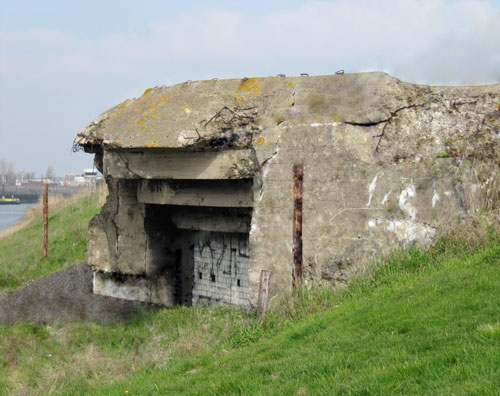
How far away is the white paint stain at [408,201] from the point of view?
5.81 metres

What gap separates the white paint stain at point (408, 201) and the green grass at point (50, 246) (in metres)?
6.57

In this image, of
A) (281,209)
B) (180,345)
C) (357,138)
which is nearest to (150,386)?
(180,345)

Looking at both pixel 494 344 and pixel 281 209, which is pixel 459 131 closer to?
pixel 281 209

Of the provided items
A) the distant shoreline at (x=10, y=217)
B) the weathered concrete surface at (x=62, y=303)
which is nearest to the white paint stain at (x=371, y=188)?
the weathered concrete surface at (x=62, y=303)

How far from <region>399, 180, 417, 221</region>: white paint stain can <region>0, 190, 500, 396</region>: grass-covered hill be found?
0.40 m

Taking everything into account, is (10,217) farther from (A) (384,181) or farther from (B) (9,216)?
(A) (384,181)

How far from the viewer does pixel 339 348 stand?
3859 mm

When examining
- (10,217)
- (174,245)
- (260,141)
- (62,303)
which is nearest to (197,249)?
(174,245)

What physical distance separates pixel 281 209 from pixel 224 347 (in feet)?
5.44

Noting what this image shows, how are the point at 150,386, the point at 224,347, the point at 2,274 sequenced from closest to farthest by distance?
the point at 150,386 → the point at 224,347 → the point at 2,274

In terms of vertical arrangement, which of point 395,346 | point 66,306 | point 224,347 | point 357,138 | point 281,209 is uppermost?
point 357,138

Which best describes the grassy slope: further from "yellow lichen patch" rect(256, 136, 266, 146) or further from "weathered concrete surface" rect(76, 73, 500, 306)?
"yellow lichen patch" rect(256, 136, 266, 146)

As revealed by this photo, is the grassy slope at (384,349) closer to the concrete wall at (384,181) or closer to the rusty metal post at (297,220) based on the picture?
the concrete wall at (384,181)

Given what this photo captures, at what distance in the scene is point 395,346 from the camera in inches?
139
